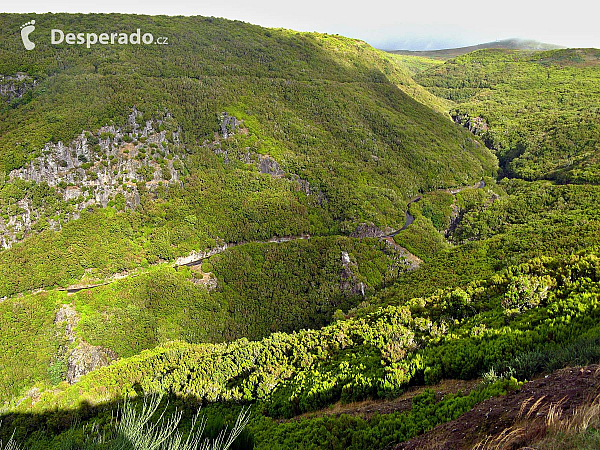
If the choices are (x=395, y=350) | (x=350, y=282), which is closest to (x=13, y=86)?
(x=350, y=282)

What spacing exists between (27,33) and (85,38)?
70.2 feet

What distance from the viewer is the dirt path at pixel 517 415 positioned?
7.93 meters

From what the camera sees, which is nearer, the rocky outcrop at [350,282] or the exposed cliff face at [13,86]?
the rocky outcrop at [350,282]

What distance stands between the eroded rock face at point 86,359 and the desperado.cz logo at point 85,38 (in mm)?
129891

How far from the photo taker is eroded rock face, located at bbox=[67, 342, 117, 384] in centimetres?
6588

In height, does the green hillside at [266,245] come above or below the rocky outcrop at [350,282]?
above

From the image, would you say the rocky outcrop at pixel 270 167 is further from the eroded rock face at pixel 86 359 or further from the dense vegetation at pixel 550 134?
the dense vegetation at pixel 550 134

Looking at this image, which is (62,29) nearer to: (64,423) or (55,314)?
(55,314)

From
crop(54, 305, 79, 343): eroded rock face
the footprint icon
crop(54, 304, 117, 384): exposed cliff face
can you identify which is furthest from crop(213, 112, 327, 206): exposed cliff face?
the footprint icon

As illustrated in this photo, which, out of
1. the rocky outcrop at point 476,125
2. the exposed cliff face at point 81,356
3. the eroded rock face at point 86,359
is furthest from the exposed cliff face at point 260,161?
the rocky outcrop at point 476,125

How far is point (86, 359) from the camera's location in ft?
221

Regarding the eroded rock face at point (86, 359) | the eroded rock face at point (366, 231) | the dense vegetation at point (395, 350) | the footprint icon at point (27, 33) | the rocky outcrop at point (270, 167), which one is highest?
the footprint icon at point (27, 33)

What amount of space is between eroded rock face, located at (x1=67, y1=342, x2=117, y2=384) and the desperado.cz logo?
12989 centimetres

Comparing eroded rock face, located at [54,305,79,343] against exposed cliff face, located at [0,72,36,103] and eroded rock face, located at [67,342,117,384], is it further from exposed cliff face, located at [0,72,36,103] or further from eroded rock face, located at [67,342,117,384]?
exposed cliff face, located at [0,72,36,103]
